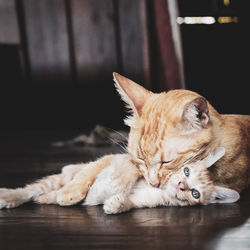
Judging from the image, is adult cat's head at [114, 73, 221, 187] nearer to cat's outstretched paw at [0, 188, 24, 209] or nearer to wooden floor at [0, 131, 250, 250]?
wooden floor at [0, 131, 250, 250]

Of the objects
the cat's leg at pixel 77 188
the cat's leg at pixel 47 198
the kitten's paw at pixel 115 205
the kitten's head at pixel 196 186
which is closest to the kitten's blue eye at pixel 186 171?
the kitten's head at pixel 196 186

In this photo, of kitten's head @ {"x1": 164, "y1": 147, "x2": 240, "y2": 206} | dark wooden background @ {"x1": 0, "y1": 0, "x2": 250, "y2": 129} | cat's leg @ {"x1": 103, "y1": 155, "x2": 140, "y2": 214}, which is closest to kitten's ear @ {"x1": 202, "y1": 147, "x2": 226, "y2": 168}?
kitten's head @ {"x1": 164, "y1": 147, "x2": 240, "y2": 206}

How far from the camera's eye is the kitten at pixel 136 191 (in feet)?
4.26

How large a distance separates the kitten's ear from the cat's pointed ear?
0.96 ft

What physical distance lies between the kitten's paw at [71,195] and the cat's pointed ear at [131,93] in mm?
331

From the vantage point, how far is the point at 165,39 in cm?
355

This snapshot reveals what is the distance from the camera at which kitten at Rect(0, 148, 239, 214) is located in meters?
1.30

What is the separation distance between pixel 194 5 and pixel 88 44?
1154mm

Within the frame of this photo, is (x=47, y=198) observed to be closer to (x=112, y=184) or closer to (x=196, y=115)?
(x=112, y=184)

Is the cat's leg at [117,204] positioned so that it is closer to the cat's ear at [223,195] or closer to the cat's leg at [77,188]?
the cat's leg at [77,188]

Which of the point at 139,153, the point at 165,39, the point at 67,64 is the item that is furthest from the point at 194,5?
the point at 139,153

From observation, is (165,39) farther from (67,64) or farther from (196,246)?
(196,246)

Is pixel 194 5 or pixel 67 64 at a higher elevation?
pixel 194 5

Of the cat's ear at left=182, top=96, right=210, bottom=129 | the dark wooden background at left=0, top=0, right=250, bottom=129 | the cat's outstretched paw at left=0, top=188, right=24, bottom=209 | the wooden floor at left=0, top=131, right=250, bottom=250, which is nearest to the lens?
the wooden floor at left=0, top=131, right=250, bottom=250
